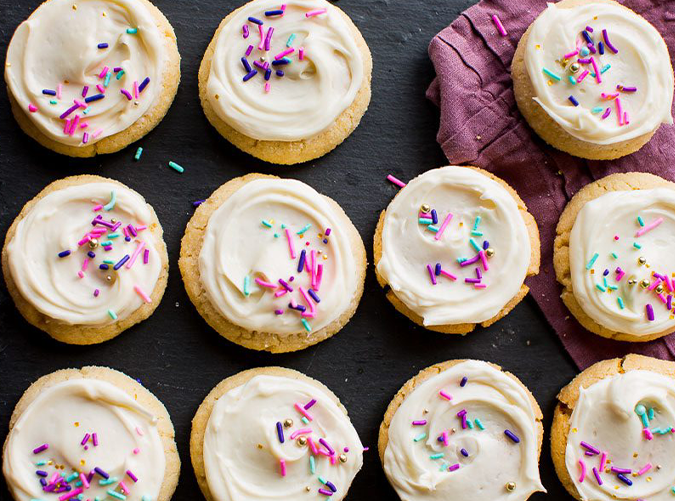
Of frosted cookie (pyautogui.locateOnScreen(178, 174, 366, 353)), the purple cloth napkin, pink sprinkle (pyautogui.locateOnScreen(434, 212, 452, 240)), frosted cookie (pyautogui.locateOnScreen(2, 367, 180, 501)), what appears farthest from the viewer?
the purple cloth napkin

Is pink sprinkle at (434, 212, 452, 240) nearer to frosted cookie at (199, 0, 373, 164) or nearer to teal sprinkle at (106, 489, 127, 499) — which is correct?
frosted cookie at (199, 0, 373, 164)

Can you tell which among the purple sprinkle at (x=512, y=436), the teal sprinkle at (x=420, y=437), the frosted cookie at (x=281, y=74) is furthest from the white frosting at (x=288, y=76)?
the purple sprinkle at (x=512, y=436)

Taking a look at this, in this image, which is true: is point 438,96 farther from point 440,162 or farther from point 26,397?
point 26,397

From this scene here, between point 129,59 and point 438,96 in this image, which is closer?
point 129,59

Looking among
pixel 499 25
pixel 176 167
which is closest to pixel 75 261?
pixel 176 167

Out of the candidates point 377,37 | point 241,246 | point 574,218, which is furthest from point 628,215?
point 241,246

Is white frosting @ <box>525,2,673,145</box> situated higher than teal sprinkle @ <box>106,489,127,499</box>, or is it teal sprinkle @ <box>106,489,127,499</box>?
white frosting @ <box>525,2,673,145</box>

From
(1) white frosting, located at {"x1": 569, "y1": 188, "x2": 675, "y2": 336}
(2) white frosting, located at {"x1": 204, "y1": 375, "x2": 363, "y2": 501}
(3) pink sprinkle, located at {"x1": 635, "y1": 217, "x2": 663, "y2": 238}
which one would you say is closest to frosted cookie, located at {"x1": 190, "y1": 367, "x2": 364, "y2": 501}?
(2) white frosting, located at {"x1": 204, "y1": 375, "x2": 363, "y2": 501}
